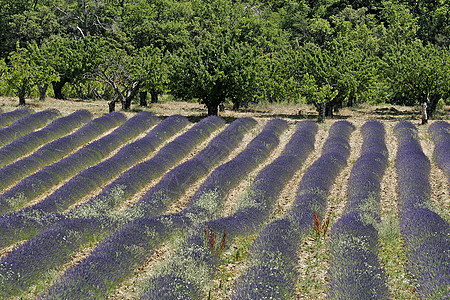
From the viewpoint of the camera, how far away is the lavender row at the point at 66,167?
16.1 m

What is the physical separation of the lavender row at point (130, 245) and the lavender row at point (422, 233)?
17.9ft

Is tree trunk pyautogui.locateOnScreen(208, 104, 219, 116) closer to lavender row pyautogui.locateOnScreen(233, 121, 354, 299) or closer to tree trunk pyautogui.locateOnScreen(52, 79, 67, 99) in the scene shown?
lavender row pyautogui.locateOnScreen(233, 121, 354, 299)

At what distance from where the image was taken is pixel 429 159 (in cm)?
2064

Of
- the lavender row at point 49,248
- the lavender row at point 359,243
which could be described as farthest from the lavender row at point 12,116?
the lavender row at point 359,243

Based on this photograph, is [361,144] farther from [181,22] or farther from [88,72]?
[181,22]

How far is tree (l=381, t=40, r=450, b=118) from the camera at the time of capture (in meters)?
31.2

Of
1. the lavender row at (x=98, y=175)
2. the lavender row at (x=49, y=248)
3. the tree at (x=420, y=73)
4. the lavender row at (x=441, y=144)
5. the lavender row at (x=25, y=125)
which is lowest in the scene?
the lavender row at (x=441, y=144)

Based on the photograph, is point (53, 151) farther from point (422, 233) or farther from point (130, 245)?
point (422, 233)

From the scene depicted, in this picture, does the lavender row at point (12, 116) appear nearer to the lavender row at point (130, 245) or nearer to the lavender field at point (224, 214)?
the lavender field at point (224, 214)

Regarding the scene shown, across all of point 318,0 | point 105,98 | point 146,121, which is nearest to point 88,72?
point 146,121

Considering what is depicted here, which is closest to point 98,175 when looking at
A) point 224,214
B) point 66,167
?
point 66,167

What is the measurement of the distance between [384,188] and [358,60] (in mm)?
15806

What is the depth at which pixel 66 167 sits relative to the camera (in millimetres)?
19141

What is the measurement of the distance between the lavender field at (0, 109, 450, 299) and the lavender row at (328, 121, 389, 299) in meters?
0.05
